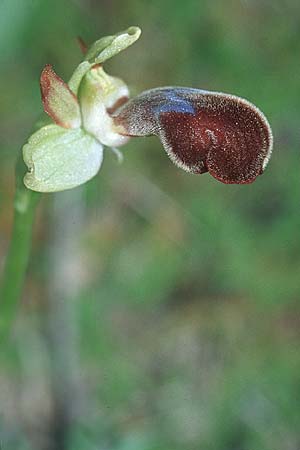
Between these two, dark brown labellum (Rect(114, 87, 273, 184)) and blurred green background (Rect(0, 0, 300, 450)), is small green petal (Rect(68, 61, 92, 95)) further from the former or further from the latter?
A: blurred green background (Rect(0, 0, 300, 450))

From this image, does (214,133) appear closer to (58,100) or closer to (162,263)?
(58,100)

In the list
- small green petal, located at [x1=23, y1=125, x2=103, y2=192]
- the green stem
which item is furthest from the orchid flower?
the green stem

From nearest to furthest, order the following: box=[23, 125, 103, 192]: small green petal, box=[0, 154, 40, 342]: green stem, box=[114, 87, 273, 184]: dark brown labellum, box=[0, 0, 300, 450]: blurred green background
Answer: box=[114, 87, 273, 184]: dark brown labellum
box=[23, 125, 103, 192]: small green petal
box=[0, 154, 40, 342]: green stem
box=[0, 0, 300, 450]: blurred green background

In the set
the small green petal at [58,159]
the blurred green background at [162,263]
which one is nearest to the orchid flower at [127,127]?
the small green petal at [58,159]

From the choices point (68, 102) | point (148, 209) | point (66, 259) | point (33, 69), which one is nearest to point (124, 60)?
point (33, 69)

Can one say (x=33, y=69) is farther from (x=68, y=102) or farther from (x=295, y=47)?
(x=68, y=102)
